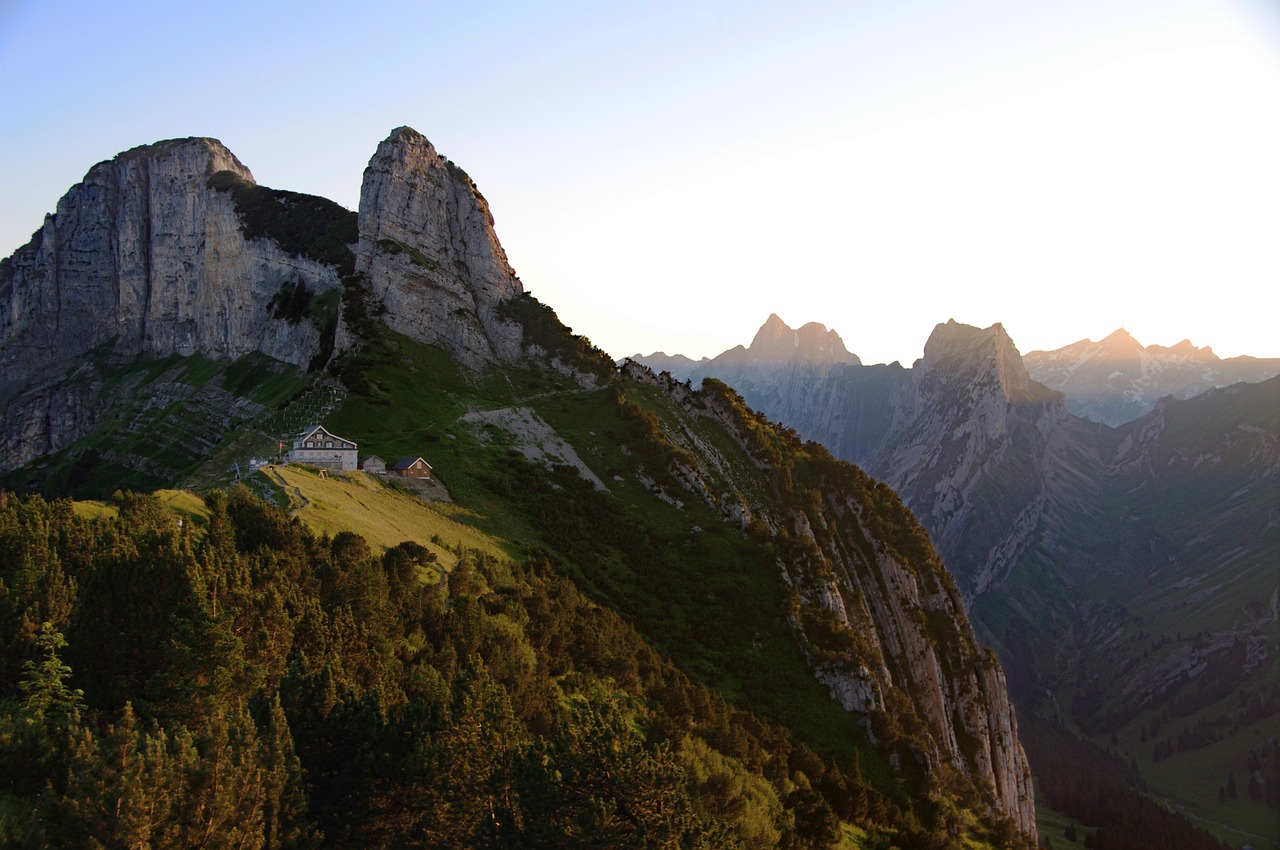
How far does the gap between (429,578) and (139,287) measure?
159 meters

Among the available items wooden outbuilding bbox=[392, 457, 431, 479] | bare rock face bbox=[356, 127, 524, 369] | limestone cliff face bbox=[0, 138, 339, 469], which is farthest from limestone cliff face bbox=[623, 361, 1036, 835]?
limestone cliff face bbox=[0, 138, 339, 469]

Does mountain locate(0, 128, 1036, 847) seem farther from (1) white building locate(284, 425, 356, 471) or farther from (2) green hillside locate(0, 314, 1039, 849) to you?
(1) white building locate(284, 425, 356, 471)

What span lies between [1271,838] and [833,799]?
592 feet

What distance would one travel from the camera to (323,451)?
8012cm

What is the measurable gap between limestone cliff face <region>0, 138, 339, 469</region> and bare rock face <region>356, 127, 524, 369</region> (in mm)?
13705

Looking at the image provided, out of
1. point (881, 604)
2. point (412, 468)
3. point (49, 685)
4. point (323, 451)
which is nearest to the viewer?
point (49, 685)

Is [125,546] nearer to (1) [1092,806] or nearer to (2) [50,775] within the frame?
(2) [50,775]

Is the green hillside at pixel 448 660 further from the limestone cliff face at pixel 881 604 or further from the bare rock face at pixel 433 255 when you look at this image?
the bare rock face at pixel 433 255

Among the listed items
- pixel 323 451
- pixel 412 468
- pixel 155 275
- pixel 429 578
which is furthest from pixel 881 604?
pixel 155 275

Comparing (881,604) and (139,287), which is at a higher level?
(139,287)

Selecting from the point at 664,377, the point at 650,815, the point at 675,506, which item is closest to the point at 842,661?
the point at 675,506

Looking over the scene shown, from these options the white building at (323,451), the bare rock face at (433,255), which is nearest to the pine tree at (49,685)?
the white building at (323,451)

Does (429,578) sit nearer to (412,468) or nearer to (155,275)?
(412,468)

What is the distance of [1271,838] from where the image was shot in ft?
603
